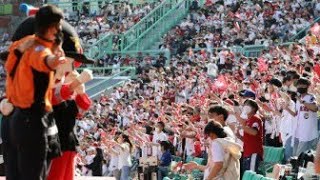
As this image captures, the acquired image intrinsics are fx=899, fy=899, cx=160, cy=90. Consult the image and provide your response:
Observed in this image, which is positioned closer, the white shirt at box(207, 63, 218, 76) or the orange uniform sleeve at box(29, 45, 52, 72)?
the orange uniform sleeve at box(29, 45, 52, 72)

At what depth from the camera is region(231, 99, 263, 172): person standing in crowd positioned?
1016 centimetres

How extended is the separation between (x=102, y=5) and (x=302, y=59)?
16.8 metres

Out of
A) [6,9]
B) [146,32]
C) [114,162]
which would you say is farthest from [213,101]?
[6,9]

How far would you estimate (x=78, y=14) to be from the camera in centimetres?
3369

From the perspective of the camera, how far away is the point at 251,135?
33.8ft

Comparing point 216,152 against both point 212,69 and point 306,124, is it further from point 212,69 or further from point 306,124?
point 212,69

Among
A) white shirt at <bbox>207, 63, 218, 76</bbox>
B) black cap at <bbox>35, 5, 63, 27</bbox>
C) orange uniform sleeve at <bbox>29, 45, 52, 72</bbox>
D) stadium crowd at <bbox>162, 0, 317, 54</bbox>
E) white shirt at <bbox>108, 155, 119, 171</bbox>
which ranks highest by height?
black cap at <bbox>35, 5, 63, 27</bbox>

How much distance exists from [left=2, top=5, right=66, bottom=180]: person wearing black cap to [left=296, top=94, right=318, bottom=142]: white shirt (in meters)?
5.98

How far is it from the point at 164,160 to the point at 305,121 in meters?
3.13

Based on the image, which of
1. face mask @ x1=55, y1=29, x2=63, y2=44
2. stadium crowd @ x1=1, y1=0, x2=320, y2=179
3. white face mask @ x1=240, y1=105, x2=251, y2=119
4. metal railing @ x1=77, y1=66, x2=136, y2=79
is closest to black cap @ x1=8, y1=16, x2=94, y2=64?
face mask @ x1=55, y1=29, x2=63, y2=44

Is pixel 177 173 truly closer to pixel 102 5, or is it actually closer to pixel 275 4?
pixel 275 4

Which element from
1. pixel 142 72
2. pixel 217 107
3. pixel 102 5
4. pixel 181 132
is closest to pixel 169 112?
pixel 181 132

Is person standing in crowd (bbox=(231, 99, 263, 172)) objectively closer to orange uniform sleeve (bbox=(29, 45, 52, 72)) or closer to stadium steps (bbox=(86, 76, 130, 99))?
orange uniform sleeve (bbox=(29, 45, 52, 72))

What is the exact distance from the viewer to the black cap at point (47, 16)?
5.41 metres
